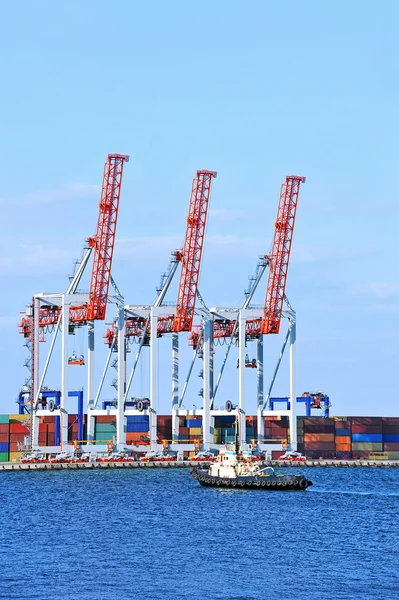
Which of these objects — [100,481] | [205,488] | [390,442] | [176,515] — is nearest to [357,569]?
[176,515]

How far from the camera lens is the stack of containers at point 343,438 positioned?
163m

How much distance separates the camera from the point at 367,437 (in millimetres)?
164875

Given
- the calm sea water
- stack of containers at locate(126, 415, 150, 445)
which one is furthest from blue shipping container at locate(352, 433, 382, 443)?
the calm sea water

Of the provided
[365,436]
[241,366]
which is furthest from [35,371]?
[365,436]

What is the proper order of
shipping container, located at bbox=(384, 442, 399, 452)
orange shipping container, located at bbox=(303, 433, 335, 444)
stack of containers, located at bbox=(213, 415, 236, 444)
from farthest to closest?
shipping container, located at bbox=(384, 442, 399, 452) < orange shipping container, located at bbox=(303, 433, 335, 444) < stack of containers, located at bbox=(213, 415, 236, 444)

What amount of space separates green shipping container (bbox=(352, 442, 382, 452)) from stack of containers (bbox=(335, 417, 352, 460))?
0.69 m

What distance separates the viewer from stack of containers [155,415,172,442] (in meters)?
151

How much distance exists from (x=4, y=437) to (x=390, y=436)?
50080 millimetres

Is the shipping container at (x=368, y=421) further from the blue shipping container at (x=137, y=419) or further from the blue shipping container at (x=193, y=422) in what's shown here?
the blue shipping container at (x=137, y=419)

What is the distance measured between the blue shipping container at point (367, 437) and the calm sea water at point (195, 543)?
166 feet

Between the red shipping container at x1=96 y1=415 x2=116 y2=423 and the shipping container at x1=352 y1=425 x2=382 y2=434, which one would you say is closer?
the red shipping container at x1=96 y1=415 x2=116 y2=423

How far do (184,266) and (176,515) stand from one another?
2264 inches

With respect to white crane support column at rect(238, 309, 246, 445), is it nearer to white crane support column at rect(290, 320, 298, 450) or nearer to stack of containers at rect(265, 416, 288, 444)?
white crane support column at rect(290, 320, 298, 450)

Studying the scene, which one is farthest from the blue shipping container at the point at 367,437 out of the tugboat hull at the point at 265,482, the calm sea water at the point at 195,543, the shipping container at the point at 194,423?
the tugboat hull at the point at 265,482
